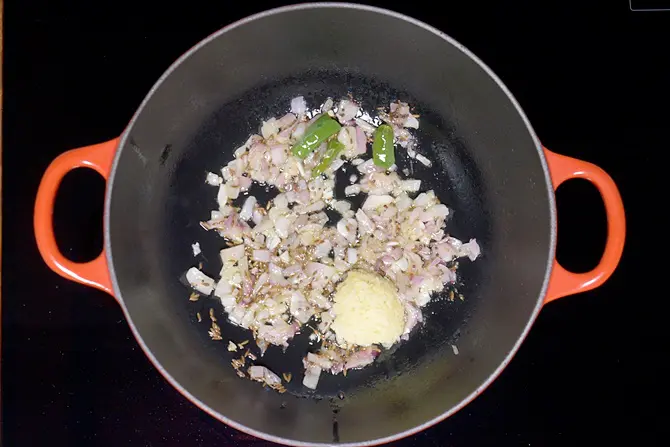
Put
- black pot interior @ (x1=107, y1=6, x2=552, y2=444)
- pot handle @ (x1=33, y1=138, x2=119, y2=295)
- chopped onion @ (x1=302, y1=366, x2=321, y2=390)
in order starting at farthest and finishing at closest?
chopped onion @ (x1=302, y1=366, x2=321, y2=390), black pot interior @ (x1=107, y1=6, x2=552, y2=444), pot handle @ (x1=33, y1=138, x2=119, y2=295)

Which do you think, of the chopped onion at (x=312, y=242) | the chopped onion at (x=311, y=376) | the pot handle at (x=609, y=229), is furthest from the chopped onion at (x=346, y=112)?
the chopped onion at (x=311, y=376)

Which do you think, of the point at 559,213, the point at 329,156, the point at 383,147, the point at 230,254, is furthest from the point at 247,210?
the point at 559,213

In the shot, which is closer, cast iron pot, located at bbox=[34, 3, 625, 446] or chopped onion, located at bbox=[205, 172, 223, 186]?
cast iron pot, located at bbox=[34, 3, 625, 446]

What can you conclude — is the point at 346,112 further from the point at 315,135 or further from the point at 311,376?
the point at 311,376

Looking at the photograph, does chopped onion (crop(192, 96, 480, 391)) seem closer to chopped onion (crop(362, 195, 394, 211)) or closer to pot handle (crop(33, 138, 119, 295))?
chopped onion (crop(362, 195, 394, 211))

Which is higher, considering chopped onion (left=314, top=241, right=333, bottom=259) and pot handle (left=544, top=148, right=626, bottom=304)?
pot handle (left=544, top=148, right=626, bottom=304)

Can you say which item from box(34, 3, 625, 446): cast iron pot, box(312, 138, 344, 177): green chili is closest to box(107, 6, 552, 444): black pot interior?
box(34, 3, 625, 446): cast iron pot
